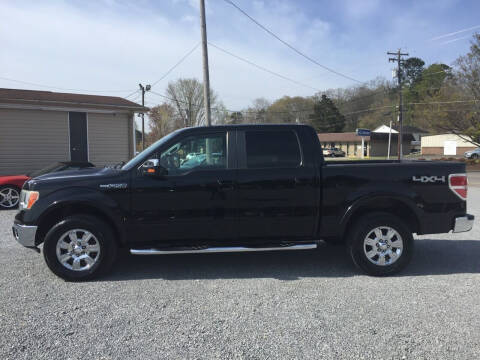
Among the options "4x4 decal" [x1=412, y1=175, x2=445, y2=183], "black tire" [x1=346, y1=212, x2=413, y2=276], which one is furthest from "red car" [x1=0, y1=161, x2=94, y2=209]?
"4x4 decal" [x1=412, y1=175, x2=445, y2=183]

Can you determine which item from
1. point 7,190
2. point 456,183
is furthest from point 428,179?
point 7,190

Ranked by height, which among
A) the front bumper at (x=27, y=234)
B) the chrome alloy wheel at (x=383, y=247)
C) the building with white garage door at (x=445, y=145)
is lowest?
the chrome alloy wheel at (x=383, y=247)

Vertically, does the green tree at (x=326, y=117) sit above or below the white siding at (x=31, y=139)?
above

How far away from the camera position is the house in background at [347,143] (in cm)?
6166

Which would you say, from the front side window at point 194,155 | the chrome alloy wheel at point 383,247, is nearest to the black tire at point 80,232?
the front side window at point 194,155

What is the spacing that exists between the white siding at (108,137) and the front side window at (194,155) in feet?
36.8

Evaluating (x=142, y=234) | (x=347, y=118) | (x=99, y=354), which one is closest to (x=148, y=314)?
(x=99, y=354)

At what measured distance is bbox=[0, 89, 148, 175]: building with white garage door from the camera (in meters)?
13.3

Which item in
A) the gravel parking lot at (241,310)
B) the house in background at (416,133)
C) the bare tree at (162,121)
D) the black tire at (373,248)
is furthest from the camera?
the house in background at (416,133)

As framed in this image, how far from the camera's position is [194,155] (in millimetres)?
4707

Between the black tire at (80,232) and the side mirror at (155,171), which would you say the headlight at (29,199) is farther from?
the side mirror at (155,171)

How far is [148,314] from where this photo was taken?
3.64 m

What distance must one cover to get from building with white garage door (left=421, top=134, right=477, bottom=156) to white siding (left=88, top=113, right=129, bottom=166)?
56309mm

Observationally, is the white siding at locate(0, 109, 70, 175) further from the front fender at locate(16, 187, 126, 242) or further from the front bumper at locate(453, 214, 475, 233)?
the front bumper at locate(453, 214, 475, 233)
